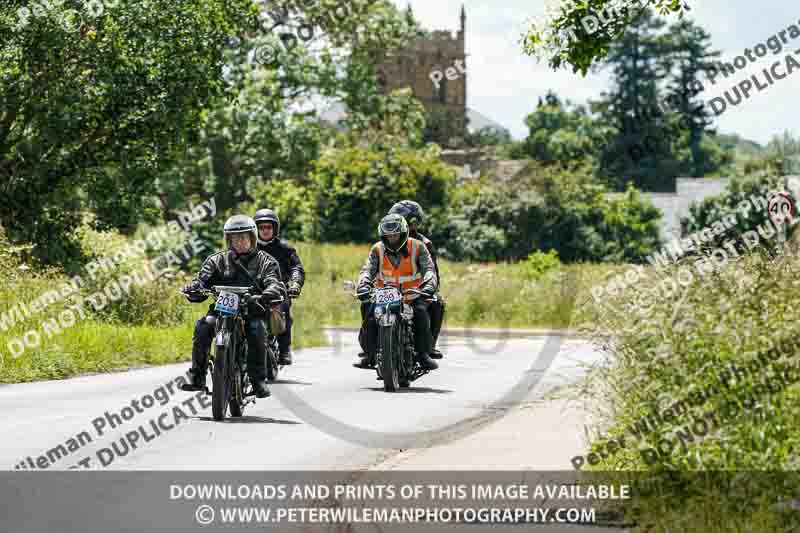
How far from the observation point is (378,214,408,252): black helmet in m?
15.8

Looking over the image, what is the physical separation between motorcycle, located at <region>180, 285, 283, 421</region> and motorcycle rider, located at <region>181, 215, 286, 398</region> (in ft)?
0.24

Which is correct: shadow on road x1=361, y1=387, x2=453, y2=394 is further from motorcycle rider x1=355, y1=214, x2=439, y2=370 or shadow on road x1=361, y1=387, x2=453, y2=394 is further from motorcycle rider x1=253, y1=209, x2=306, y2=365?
motorcycle rider x1=253, y1=209, x2=306, y2=365

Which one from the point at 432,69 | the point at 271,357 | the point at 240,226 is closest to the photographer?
the point at 240,226

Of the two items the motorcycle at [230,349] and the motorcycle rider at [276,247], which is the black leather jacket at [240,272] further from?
the motorcycle rider at [276,247]

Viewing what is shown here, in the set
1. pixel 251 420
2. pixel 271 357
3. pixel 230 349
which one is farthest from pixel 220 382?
pixel 271 357

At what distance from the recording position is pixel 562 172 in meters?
61.8

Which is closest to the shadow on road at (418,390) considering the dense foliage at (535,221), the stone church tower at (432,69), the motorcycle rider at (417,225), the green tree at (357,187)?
the motorcycle rider at (417,225)

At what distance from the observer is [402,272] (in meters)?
16.0

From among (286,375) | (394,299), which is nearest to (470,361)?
(286,375)

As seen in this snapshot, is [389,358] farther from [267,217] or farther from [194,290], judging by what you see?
[194,290]

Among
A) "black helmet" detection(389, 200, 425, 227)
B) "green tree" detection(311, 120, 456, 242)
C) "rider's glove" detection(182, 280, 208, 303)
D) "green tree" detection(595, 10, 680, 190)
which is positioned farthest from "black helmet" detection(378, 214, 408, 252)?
"green tree" detection(595, 10, 680, 190)

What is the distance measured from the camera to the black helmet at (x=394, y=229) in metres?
15.8

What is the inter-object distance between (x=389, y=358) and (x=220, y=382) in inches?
140

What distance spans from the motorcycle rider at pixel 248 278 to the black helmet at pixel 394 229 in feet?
9.92
